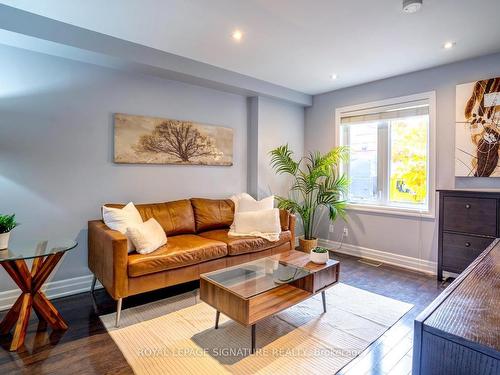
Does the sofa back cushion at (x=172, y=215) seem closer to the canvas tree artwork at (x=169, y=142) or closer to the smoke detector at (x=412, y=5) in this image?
the canvas tree artwork at (x=169, y=142)

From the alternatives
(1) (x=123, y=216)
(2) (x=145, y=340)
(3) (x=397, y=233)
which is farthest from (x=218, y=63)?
(3) (x=397, y=233)

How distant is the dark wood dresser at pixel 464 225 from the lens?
9.21 feet

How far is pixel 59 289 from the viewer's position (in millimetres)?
2758

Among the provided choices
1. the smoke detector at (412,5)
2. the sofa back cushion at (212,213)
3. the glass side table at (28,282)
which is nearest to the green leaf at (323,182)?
the sofa back cushion at (212,213)

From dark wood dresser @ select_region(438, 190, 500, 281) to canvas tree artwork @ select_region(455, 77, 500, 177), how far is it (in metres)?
0.39

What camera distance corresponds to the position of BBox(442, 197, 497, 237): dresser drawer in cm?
280

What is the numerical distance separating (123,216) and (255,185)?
2060 millimetres

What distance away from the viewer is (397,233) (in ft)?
12.5

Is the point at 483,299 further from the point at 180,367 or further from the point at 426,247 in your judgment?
the point at 426,247

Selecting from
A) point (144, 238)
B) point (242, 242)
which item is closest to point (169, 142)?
point (144, 238)

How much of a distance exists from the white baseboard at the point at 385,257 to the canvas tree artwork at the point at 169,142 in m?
2.13

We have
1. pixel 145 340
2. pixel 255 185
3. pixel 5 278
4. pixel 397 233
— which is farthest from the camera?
pixel 255 185

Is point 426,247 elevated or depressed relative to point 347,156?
depressed

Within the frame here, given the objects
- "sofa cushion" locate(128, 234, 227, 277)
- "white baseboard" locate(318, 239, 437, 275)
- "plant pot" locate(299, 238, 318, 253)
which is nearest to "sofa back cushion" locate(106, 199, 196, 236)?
"sofa cushion" locate(128, 234, 227, 277)
